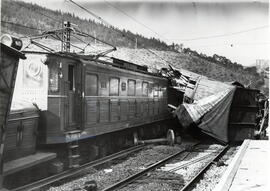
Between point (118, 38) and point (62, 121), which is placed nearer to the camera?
point (62, 121)

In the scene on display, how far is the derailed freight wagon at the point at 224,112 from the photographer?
17.9m

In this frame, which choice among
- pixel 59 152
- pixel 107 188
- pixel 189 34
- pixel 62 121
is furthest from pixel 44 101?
pixel 189 34

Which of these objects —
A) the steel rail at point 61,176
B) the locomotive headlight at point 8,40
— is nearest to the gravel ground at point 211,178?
the steel rail at point 61,176

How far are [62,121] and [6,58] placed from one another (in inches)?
138

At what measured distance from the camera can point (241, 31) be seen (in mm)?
9500

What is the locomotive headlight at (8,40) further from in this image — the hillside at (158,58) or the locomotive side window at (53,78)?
the hillside at (158,58)

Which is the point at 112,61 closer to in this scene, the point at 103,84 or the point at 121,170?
the point at 103,84

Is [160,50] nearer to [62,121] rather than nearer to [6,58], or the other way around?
[62,121]

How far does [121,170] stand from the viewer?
445 inches

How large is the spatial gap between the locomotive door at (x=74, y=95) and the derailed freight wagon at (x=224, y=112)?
7824mm

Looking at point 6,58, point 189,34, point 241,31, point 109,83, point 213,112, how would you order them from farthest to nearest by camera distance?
point 213,112 → point 109,83 → point 189,34 → point 241,31 → point 6,58

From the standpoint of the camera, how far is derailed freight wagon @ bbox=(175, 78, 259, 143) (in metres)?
17.9

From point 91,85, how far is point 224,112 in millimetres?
8760

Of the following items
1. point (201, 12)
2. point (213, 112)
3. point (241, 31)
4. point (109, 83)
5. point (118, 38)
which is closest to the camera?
point (201, 12)
